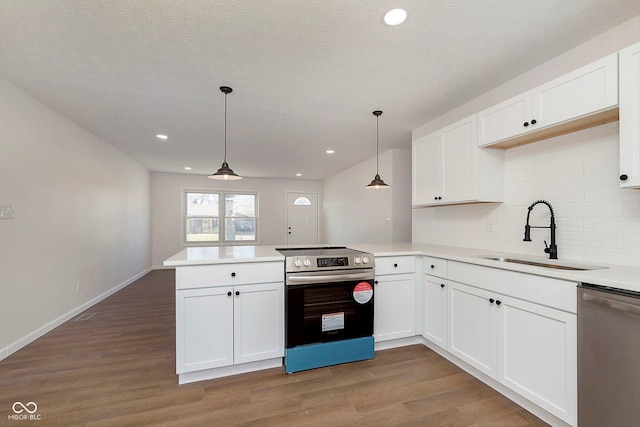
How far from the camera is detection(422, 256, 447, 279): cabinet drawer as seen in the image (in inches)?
92.4

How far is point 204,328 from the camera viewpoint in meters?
2.03

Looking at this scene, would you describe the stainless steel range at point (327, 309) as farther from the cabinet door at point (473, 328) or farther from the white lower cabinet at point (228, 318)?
the cabinet door at point (473, 328)

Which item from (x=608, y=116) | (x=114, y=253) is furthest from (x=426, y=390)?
(x=114, y=253)

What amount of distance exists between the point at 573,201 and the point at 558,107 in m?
0.68

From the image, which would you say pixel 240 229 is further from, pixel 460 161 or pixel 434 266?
pixel 460 161

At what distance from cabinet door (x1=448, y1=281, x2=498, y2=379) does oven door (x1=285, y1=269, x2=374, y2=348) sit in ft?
2.22

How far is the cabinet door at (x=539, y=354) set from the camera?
146 centimetres

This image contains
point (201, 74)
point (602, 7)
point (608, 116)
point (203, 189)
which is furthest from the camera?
point (203, 189)

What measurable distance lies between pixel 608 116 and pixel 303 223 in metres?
6.80

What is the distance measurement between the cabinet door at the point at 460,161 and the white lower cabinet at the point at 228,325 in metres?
1.89

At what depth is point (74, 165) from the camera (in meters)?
3.41

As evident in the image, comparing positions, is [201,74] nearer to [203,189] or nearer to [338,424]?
[338,424]

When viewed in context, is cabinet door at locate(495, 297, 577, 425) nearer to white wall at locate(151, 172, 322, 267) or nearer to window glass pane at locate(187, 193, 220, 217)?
white wall at locate(151, 172, 322, 267)

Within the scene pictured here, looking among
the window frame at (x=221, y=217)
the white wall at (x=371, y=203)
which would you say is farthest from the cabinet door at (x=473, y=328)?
the window frame at (x=221, y=217)
